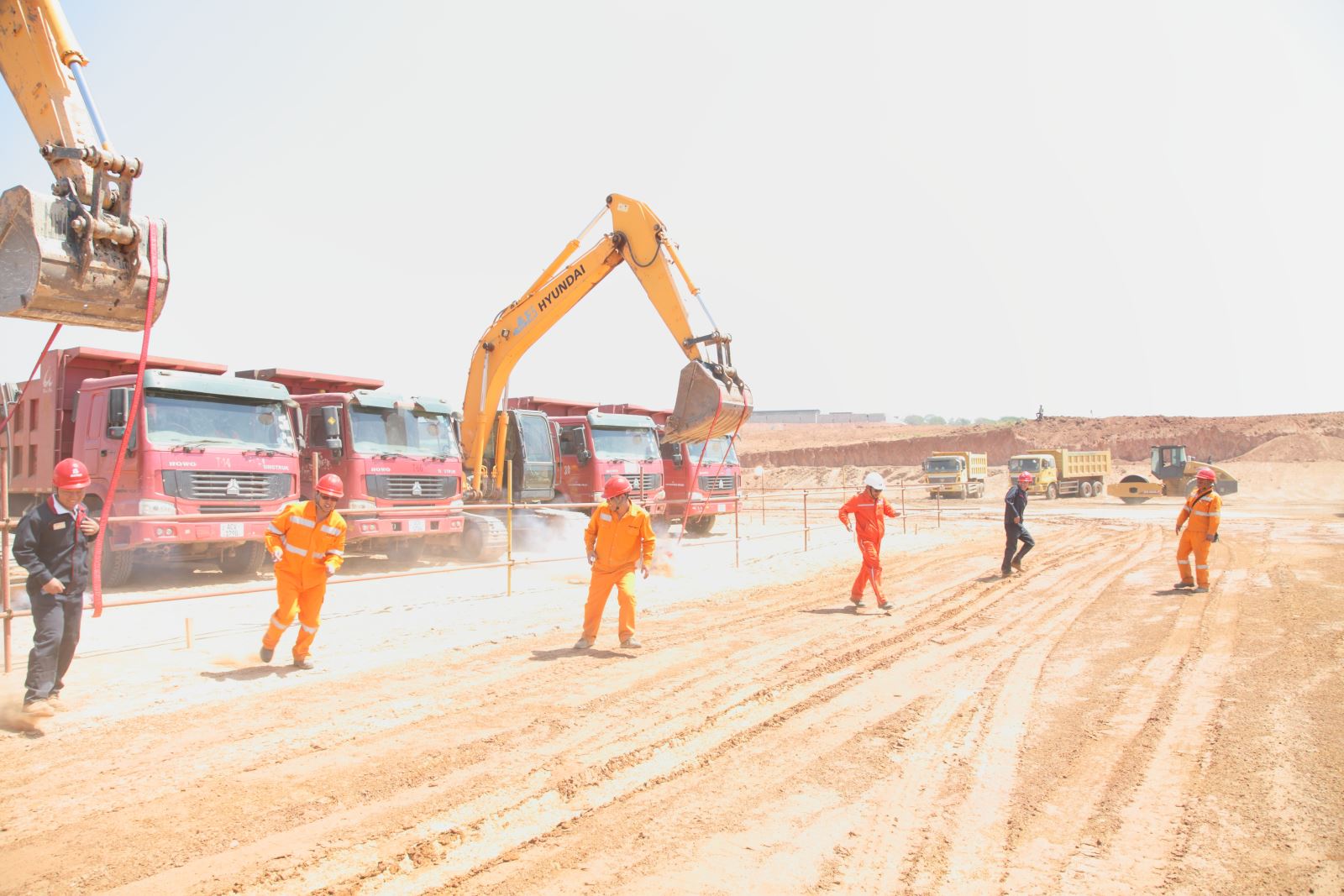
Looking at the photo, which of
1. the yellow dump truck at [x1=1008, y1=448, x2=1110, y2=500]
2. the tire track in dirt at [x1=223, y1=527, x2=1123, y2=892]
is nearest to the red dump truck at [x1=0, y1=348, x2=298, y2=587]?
the tire track in dirt at [x1=223, y1=527, x2=1123, y2=892]

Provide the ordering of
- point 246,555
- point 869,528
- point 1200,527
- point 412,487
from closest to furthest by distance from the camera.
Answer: point 869,528 → point 1200,527 → point 246,555 → point 412,487

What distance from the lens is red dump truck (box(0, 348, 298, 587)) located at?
11641 millimetres

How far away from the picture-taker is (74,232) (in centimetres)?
500

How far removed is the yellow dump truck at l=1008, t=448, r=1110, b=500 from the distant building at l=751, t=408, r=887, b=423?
89498mm

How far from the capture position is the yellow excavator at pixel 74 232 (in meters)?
4.92

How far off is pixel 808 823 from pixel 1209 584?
35.6 feet

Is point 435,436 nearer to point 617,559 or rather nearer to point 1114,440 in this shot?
point 617,559

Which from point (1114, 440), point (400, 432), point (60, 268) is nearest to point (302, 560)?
point (60, 268)

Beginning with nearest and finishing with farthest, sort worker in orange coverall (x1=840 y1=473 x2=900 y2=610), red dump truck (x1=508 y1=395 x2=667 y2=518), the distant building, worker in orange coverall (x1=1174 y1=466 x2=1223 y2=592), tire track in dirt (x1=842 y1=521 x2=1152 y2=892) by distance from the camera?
1. tire track in dirt (x1=842 y1=521 x2=1152 y2=892)
2. worker in orange coverall (x1=840 y1=473 x2=900 y2=610)
3. worker in orange coverall (x1=1174 y1=466 x2=1223 y2=592)
4. red dump truck (x1=508 y1=395 x2=667 y2=518)
5. the distant building

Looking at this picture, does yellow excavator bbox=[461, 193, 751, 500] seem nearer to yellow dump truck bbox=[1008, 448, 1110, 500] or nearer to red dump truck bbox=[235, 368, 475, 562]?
red dump truck bbox=[235, 368, 475, 562]

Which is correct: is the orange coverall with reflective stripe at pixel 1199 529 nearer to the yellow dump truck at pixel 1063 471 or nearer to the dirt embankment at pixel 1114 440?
the yellow dump truck at pixel 1063 471

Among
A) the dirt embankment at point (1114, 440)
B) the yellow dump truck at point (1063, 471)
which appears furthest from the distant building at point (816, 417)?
the yellow dump truck at point (1063, 471)

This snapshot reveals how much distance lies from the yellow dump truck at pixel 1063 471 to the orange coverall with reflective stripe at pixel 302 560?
125 feet

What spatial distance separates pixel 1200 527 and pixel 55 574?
11.8 m
